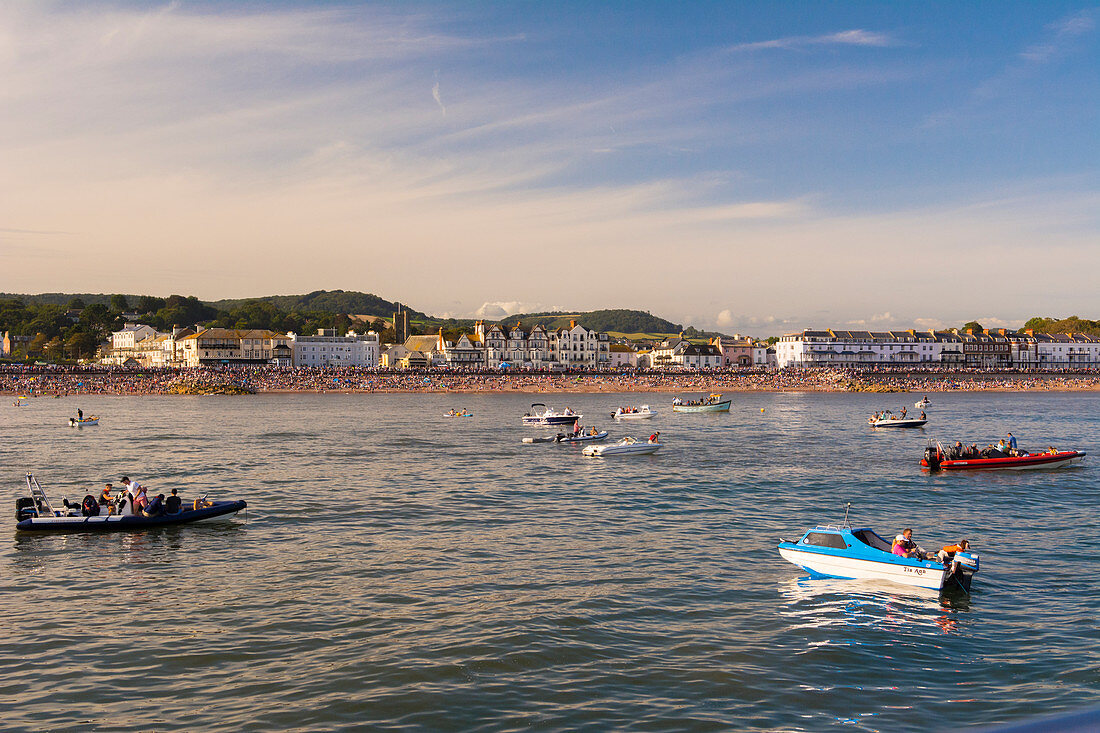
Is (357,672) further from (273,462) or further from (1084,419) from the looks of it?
(1084,419)

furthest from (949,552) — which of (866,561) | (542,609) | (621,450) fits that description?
(621,450)

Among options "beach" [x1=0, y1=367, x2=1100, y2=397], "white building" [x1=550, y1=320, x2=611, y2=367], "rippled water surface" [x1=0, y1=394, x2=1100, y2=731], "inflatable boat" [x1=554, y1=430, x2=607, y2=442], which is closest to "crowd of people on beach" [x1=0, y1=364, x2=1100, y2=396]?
"beach" [x1=0, y1=367, x2=1100, y2=397]

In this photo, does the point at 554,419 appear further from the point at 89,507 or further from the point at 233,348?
the point at 233,348

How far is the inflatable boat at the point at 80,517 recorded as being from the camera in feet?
88.7

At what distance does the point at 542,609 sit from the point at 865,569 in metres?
8.83

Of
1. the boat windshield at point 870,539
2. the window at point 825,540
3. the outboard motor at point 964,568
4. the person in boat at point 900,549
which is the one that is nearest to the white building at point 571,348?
the window at point 825,540

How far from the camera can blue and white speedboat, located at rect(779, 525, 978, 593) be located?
1969 centimetres

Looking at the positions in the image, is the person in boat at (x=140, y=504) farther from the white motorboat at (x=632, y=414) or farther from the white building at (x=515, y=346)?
the white building at (x=515, y=346)

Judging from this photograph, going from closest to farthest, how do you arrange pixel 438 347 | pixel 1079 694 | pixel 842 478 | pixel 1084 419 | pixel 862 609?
pixel 1079 694
pixel 862 609
pixel 842 478
pixel 1084 419
pixel 438 347

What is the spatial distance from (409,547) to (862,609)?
13018 mm

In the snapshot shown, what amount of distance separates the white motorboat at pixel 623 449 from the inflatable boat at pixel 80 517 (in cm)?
2461

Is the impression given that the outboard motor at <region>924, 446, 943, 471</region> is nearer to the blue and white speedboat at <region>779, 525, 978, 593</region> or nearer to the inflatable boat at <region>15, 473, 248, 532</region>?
the blue and white speedboat at <region>779, 525, 978, 593</region>

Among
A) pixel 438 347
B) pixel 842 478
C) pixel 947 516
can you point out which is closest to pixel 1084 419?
pixel 842 478

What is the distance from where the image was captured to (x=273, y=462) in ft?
148
